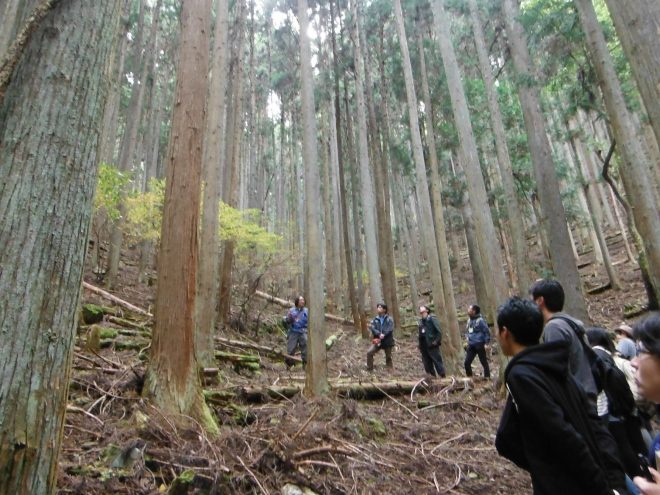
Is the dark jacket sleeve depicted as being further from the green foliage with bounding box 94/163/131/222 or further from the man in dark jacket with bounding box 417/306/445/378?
the green foliage with bounding box 94/163/131/222

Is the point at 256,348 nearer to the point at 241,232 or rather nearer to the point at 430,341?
the point at 241,232

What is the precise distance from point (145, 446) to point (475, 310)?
23.1ft

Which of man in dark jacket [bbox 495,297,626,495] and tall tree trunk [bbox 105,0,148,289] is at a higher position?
tall tree trunk [bbox 105,0,148,289]

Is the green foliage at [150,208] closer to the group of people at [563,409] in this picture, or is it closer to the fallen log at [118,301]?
the fallen log at [118,301]

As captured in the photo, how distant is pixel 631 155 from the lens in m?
7.13

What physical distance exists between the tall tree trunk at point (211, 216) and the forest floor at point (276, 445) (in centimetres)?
98

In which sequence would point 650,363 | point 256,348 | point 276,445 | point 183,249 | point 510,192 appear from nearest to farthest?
point 650,363 < point 276,445 < point 183,249 < point 256,348 < point 510,192

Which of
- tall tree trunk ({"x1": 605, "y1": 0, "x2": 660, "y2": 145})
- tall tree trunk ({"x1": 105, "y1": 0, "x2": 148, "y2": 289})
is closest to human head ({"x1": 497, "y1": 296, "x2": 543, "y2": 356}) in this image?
tall tree trunk ({"x1": 605, "y1": 0, "x2": 660, "y2": 145})

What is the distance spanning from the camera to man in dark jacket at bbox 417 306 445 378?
9164 millimetres

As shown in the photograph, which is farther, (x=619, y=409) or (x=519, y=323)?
(x=619, y=409)

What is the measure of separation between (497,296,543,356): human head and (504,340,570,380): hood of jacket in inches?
4.5

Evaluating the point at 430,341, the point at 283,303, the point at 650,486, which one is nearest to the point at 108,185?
the point at 430,341

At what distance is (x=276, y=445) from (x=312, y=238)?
13.5ft

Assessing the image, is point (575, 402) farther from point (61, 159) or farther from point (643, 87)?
point (643, 87)
